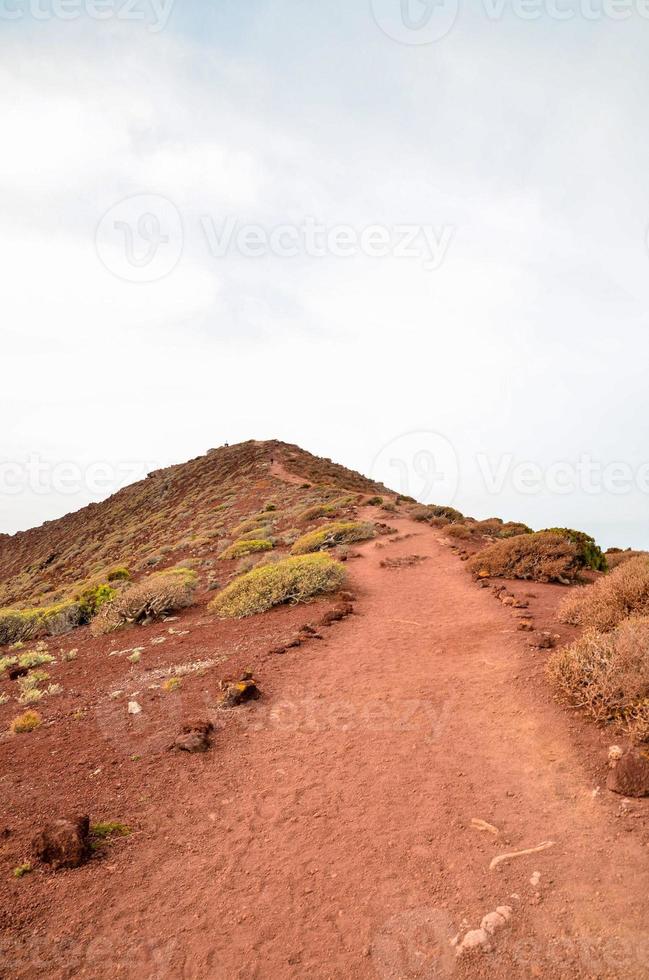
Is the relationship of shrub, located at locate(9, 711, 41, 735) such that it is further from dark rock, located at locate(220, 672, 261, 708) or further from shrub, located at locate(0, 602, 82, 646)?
shrub, located at locate(0, 602, 82, 646)

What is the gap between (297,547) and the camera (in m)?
17.7

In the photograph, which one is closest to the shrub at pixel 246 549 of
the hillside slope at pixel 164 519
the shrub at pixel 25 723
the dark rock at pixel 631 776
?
the hillside slope at pixel 164 519

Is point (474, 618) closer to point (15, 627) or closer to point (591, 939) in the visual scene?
point (591, 939)

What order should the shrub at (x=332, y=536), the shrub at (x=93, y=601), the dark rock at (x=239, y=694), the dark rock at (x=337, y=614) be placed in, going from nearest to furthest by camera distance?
the dark rock at (x=239, y=694) < the dark rock at (x=337, y=614) < the shrub at (x=93, y=601) < the shrub at (x=332, y=536)

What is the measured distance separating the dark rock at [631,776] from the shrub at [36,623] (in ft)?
45.1

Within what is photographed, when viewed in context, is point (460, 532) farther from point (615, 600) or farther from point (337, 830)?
point (337, 830)

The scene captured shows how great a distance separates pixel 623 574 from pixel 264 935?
21.8 feet

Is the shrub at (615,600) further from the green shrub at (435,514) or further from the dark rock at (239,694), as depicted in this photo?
the green shrub at (435,514)

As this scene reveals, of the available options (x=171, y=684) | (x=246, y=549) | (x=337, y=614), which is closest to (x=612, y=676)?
(x=337, y=614)

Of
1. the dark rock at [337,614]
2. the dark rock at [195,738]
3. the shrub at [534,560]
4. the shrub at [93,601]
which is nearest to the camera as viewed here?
the dark rock at [195,738]

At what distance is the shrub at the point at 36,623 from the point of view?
48.5ft

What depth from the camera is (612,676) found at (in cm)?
571

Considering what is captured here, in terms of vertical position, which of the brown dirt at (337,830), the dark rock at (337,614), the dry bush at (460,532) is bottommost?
the brown dirt at (337,830)

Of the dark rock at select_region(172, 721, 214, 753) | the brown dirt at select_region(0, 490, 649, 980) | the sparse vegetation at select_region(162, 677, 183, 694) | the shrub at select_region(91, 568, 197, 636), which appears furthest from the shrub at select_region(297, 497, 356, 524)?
the dark rock at select_region(172, 721, 214, 753)
